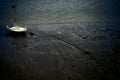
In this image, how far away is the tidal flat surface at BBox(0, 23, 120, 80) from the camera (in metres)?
1.51

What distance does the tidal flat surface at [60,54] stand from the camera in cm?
151

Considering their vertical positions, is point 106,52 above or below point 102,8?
below

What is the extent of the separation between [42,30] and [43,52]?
842mm

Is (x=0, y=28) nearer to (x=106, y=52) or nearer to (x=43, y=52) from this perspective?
(x=43, y=52)

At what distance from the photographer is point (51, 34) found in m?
2.53

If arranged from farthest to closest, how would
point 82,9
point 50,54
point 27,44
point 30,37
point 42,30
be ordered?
point 82,9 → point 42,30 → point 30,37 → point 27,44 → point 50,54

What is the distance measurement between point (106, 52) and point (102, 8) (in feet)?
8.78

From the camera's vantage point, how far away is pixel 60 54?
6.18 feet

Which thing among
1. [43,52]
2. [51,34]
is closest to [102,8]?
[51,34]

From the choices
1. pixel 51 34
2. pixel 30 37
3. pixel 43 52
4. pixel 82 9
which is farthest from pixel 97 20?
pixel 43 52

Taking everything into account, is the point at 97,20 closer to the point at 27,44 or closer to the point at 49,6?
the point at 49,6

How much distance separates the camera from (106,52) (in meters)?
1.96

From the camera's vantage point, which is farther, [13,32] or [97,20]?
[97,20]

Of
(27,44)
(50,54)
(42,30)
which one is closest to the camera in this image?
(50,54)
